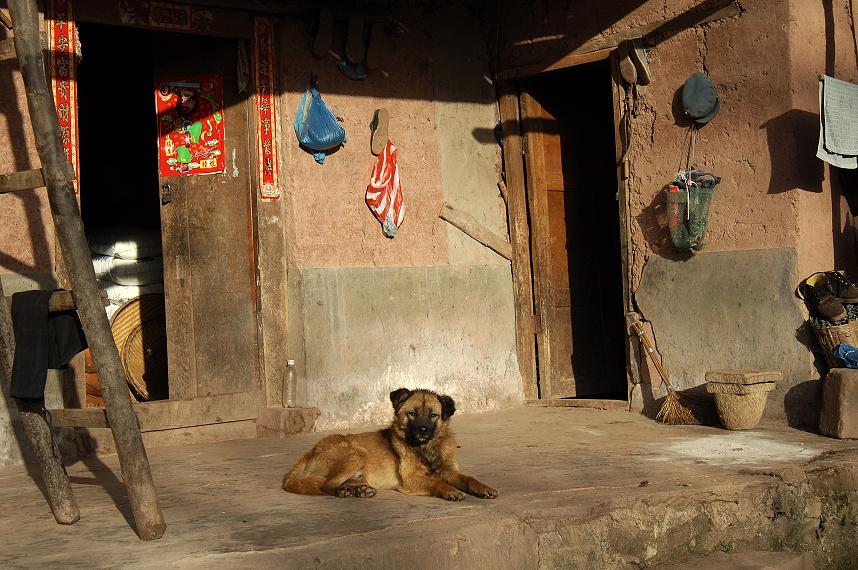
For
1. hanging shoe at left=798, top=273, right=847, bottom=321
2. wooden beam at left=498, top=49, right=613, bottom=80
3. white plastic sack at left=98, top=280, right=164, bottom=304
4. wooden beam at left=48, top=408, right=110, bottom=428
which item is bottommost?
wooden beam at left=48, top=408, right=110, bottom=428

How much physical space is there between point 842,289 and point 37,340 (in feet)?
17.8

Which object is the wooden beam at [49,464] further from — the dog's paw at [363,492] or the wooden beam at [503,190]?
the wooden beam at [503,190]

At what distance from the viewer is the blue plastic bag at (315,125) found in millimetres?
7434

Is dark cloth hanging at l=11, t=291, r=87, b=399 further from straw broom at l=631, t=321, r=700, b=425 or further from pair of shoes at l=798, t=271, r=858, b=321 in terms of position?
pair of shoes at l=798, t=271, r=858, b=321

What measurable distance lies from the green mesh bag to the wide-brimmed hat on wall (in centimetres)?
58

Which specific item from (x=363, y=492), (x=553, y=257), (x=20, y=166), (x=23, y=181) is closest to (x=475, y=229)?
(x=553, y=257)

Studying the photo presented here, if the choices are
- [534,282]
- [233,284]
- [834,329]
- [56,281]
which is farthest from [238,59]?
[834,329]

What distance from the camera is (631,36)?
25.7 ft

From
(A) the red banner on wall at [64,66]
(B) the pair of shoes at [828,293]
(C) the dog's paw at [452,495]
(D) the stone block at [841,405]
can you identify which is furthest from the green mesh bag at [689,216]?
(A) the red banner on wall at [64,66]

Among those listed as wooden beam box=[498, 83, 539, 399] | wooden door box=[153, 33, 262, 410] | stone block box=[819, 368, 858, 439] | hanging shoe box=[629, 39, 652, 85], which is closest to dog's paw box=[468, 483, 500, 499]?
wooden door box=[153, 33, 262, 410]

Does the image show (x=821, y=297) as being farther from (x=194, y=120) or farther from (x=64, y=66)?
(x=64, y=66)

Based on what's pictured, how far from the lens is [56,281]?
6164 millimetres

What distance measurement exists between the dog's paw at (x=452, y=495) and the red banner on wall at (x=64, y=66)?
3.33m

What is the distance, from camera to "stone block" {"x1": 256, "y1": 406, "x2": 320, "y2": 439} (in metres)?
7.09
